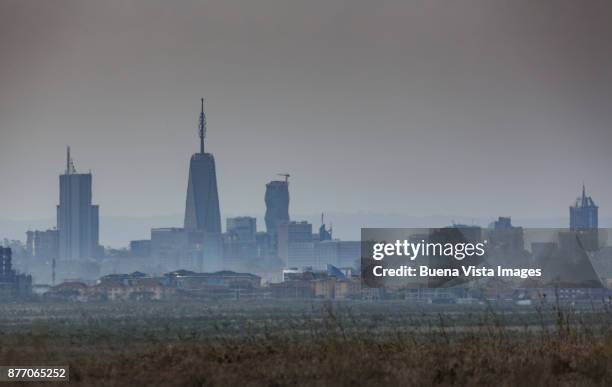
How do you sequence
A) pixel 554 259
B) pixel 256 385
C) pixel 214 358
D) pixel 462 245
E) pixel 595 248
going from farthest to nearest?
pixel 595 248 → pixel 554 259 → pixel 462 245 → pixel 214 358 → pixel 256 385

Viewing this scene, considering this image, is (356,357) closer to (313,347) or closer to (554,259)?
(313,347)

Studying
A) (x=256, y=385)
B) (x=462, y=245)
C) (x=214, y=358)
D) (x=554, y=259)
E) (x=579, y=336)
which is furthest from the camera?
(x=554, y=259)

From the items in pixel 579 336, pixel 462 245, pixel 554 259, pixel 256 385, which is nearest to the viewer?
pixel 256 385

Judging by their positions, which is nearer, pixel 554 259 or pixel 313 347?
pixel 313 347

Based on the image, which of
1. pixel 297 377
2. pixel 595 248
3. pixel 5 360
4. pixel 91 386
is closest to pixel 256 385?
pixel 297 377

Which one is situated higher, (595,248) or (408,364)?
(595,248)

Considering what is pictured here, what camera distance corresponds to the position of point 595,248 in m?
150

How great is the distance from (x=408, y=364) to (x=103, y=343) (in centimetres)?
2640

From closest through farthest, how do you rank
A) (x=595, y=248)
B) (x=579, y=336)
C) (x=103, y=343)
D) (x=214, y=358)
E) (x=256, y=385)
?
(x=256, y=385) → (x=214, y=358) → (x=579, y=336) → (x=103, y=343) → (x=595, y=248)

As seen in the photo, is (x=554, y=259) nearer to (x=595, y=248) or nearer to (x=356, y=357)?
(x=595, y=248)

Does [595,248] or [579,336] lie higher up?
[595,248]

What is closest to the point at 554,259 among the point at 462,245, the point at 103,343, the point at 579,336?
the point at 462,245

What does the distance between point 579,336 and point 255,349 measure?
6.90 m

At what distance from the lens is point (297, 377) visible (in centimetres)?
2642
